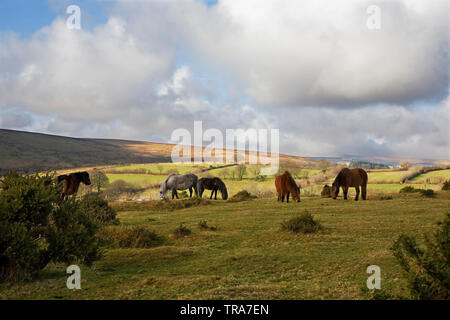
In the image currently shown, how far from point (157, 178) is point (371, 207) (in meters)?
72.7

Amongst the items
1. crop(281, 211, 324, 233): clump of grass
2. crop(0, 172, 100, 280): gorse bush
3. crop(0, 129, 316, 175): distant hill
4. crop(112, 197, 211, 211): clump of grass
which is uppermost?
crop(0, 129, 316, 175): distant hill

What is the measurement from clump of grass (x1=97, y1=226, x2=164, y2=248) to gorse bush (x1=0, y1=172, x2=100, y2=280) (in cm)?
364

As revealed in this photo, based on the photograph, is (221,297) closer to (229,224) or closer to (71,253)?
(71,253)

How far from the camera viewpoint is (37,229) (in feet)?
35.0

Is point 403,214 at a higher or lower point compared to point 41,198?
Answer: lower

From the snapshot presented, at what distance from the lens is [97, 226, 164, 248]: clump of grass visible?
15.1m

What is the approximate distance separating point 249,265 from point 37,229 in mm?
5957

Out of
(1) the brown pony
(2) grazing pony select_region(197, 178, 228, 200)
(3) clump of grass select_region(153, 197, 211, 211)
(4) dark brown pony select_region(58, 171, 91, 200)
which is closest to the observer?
(4) dark brown pony select_region(58, 171, 91, 200)

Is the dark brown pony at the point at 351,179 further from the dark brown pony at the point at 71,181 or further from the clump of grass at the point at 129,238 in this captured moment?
the dark brown pony at the point at 71,181

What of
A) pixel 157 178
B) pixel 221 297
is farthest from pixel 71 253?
pixel 157 178

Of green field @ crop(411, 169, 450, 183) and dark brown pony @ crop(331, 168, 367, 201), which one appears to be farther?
green field @ crop(411, 169, 450, 183)

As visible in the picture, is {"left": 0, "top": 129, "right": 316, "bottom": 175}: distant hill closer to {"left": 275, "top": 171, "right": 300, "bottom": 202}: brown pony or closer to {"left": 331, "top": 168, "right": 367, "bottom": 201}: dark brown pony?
{"left": 331, "top": 168, "right": 367, "bottom": 201}: dark brown pony

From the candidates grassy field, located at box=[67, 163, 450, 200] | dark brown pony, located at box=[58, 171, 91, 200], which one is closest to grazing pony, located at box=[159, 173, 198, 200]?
dark brown pony, located at box=[58, 171, 91, 200]
